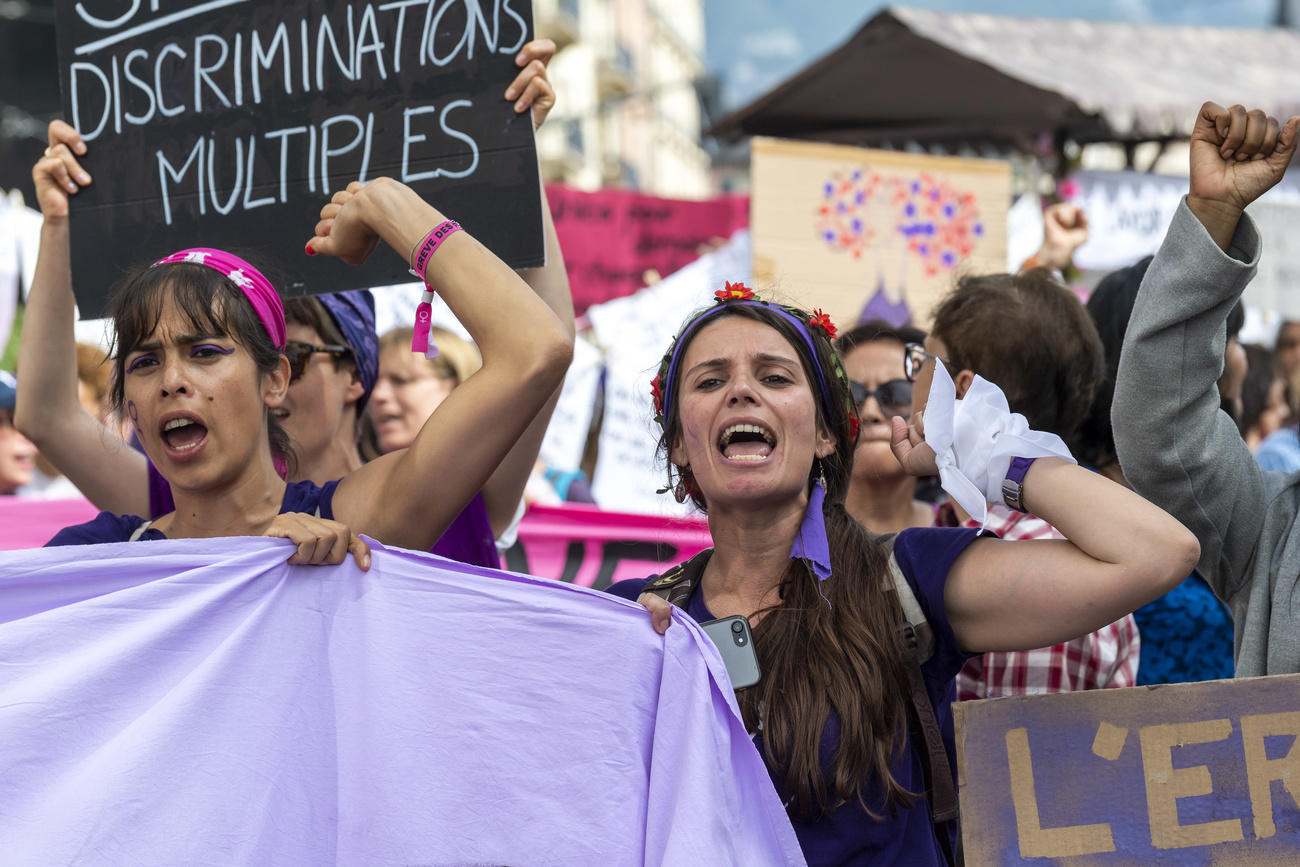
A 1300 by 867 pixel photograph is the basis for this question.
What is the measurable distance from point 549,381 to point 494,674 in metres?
0.43

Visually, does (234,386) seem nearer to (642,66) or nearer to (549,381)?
(549,381)

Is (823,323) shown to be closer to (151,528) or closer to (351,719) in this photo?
(351,719)

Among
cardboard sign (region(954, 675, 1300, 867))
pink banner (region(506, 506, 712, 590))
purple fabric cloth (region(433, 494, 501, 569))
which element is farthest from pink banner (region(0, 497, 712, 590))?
cardboard sign (region(954, 675, 1300, 867))

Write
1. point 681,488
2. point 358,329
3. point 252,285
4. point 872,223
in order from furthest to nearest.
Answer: point 872,223
point 358,329
point 681,488
point 252,285

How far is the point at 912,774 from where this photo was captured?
198 cm

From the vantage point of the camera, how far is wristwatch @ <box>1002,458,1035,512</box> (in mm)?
2047

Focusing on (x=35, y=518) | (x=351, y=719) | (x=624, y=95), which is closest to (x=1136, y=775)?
(x=351, y=719)

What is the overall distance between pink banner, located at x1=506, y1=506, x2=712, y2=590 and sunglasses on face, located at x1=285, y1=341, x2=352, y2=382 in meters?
1.27

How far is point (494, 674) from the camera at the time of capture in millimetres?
1993

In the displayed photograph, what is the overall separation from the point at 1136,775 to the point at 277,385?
143 centimetres

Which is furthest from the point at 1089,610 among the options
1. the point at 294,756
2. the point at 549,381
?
the point at 294,756

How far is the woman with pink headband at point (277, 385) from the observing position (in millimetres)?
2064

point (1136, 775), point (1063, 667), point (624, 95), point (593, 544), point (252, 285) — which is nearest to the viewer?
point (1136, 775)

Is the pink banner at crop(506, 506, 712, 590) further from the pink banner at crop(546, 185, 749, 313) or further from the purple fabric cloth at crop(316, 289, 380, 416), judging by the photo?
the pink banner at crop(546, 185, 749, 313)
